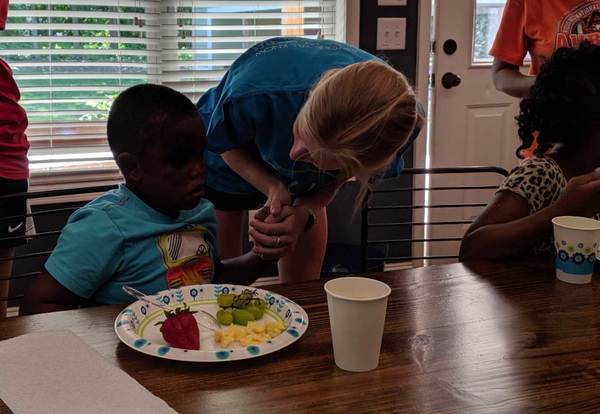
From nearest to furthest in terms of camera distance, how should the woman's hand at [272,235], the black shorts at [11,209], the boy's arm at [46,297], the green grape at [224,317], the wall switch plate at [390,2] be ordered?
the green grape at [224,317] < the boy's arm at [46,297] < the woman's hand at [272,235] < the black shorts at [11,209] < the wall switch plate at [390,2]

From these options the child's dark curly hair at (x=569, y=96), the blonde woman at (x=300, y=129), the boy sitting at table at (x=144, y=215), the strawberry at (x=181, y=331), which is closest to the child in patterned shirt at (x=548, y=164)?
the child's dark curly hair at (x=569, y=96)

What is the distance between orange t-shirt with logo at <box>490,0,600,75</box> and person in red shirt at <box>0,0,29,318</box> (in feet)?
5.27

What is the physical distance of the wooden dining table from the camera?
0.89m

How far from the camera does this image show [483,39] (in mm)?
3533

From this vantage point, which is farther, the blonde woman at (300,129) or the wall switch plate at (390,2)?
the wall switch plate at (390,2)

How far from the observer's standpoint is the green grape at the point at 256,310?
1.15 m

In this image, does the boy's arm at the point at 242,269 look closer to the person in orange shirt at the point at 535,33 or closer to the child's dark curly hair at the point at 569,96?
the child's dark curly hair at the point at 569,96

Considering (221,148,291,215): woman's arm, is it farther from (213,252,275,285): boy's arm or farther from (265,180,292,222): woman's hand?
(213,252,275,285): boy's arm

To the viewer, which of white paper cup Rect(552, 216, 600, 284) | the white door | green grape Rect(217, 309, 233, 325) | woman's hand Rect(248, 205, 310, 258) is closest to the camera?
green grape Rect(217, 309, 233, 325)

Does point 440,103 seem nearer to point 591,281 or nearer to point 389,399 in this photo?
point 591,281

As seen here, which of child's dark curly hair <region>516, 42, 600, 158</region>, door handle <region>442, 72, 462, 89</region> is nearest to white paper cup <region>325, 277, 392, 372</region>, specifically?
child's dark curly hair <region>516, 42, 600, 158</region>

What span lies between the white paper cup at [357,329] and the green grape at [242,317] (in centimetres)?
20

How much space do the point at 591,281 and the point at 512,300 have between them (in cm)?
22

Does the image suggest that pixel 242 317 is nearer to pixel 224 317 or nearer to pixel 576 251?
pixel 224 317
